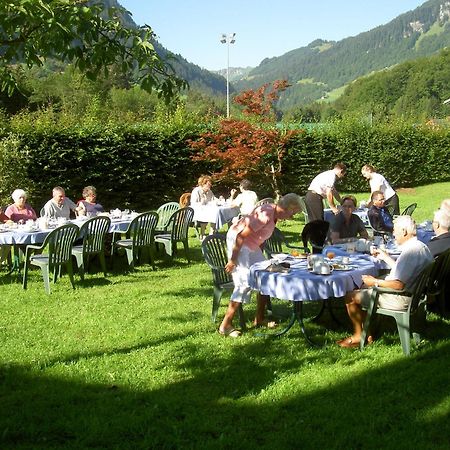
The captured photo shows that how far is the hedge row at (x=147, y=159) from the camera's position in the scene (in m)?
15.9

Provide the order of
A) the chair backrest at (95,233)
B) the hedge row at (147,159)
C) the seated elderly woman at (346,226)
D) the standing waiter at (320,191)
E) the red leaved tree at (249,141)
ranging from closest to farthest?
1. the seated elderly woman at (346,226)
2. the chair backrest at (95,233)
3. the standing waiter at (320,191)
4. the hedge row at (147,159)
5. the red leaved tree at (249,141)

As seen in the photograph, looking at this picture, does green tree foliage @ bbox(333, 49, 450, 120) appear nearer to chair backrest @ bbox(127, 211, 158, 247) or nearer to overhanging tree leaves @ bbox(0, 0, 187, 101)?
chair backrest @ bbox(127, 211, 158, 247)

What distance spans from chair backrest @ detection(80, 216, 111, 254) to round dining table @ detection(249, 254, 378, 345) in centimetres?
369

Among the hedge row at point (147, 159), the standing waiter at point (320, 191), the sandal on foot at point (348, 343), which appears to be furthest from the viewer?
the hedge row at point (147, 159)

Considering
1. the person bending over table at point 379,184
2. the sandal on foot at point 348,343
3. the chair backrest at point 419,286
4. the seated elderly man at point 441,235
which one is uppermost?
the person bending over table at point 379,184

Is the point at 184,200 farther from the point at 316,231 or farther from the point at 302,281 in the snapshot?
the point at 302,281

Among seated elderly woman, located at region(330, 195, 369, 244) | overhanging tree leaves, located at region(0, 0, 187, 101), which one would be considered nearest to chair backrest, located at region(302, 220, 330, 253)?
seated elderly woman, located at region(330, 195, 369, 244)

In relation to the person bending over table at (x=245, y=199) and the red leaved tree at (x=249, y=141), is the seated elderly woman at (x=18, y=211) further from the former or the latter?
the red leaved tree at (x=249, y=141)

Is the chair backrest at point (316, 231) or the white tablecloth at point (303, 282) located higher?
the chair backrest at point (316, 231)

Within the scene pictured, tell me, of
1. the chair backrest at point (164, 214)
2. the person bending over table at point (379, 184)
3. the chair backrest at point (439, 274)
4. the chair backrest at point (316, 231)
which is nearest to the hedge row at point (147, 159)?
the chair backrest at point (164, 214)

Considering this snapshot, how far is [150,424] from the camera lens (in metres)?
4.03

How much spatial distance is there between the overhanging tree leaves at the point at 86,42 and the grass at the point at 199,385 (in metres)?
2.32

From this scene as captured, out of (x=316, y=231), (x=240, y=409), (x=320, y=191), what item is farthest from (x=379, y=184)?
(x=240, y=409)

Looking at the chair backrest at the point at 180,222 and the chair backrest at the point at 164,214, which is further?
the chair backrest at the point at 164,214
